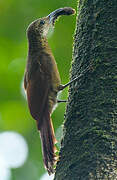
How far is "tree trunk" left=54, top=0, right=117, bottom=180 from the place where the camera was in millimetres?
2689

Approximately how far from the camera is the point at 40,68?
439 centimetres

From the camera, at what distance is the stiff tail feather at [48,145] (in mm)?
3317

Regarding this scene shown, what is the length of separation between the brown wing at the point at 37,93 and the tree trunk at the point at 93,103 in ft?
2.41

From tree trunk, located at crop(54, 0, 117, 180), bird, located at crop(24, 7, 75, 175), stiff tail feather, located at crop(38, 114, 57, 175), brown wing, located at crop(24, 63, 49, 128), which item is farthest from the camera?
brown wing, located at crop(24, 63, 49, 128)

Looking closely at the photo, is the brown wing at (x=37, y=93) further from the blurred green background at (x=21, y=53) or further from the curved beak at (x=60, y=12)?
the blurred green background at (x=21, y=53)

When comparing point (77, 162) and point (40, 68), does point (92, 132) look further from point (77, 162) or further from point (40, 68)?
point (40, 68)

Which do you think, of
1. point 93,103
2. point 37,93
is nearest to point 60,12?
point 37,93

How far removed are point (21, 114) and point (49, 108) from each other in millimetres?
2318

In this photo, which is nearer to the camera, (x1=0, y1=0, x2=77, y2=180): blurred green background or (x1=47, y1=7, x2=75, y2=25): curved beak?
(x1=47, y1=7, x2=75, y2=25): curved beak

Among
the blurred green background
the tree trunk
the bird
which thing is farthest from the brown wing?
the blurred green background

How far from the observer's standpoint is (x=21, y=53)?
237 inches

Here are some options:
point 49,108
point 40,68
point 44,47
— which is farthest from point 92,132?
point 44,47

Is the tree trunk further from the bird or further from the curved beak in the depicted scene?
the curved beak

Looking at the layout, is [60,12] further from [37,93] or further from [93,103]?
[93,103]
